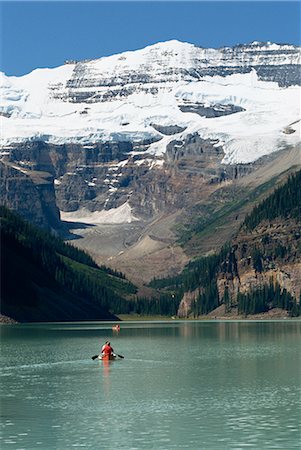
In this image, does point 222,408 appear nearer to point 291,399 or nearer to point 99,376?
point 291,399

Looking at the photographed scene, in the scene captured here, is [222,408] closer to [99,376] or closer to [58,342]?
[99,376]

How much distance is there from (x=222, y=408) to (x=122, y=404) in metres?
9.35

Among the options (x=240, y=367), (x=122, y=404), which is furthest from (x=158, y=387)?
(x=240, y=367)

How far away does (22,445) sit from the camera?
76312 mm

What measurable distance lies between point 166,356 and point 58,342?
44229mm

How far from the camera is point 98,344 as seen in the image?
19175 centimetres

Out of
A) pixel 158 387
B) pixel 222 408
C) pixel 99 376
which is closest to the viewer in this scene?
pixel 222 408

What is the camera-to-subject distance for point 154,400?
325ft

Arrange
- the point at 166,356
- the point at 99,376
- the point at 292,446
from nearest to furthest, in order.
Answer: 1. the point at 292,446
2. the point at 99,376
3. the point at 166,356

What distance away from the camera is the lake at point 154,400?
78.6 meters

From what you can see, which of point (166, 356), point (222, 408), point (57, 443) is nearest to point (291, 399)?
point (222, 408)

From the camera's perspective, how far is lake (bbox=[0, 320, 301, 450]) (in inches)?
3095

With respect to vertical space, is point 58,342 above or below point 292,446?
above

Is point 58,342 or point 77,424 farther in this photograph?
point 58,342
